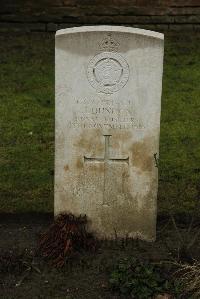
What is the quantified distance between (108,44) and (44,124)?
3.26 m

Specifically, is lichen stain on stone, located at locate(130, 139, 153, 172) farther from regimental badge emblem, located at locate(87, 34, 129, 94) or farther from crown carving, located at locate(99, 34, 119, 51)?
crown carving, located at locate(99, 34, 119, 51)

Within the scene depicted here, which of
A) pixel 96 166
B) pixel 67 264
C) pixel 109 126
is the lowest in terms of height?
pixel 67 264

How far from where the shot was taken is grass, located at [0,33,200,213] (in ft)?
18.8

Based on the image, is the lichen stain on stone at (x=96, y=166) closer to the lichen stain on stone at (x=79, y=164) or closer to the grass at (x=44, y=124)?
the lichen stain on stone at (x=79, y=164)

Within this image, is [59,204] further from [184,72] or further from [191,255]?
[184,72]

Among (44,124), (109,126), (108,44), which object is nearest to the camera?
(108,44)

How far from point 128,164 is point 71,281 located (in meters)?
0.89

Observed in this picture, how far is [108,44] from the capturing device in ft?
14.2

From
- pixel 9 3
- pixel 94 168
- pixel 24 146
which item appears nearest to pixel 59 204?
pixel 94 168

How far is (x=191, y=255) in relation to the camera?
14.9ft

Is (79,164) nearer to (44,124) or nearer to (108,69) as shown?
(108,69)

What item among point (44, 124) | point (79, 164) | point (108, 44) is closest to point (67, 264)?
point (79, 164)

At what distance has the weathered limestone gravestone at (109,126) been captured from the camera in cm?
432

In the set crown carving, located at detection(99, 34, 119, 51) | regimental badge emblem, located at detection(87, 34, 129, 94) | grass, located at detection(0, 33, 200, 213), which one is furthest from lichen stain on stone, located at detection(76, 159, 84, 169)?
grass, located at detection(0, 33, 200, 213)
